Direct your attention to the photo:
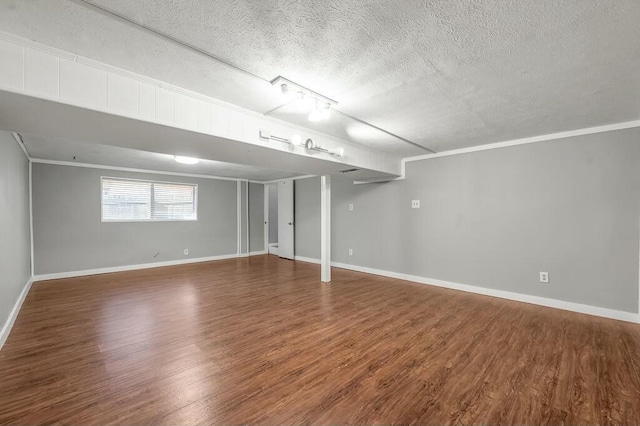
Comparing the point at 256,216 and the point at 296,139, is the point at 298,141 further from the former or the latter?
the point at 256,216

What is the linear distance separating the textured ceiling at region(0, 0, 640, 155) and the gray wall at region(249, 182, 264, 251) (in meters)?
5.60

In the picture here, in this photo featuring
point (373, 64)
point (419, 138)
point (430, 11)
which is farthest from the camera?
point (419, 138)

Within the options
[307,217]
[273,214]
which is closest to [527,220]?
[307,217]

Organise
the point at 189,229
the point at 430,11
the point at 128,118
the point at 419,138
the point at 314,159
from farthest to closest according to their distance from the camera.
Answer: the point at 189,229, the point at 419,138, the point at 314,159, the point at 128,118, the point at 430,11

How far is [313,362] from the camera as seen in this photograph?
2.22 m

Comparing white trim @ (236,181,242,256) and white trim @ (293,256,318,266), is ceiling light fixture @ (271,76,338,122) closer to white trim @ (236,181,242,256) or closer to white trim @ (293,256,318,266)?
white trim @ (293,256,318,266)

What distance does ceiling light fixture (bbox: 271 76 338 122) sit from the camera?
2.11 metres

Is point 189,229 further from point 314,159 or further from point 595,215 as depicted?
point 595,215

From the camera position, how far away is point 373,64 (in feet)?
6.20

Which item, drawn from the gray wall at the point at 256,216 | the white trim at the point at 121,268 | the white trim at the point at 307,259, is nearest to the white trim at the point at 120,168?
the gray wall at the point at 256,216

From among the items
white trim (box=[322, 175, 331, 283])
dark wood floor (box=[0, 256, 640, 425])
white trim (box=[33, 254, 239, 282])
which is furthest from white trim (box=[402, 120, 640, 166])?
white trim (box=[33, 254, 239, 282])

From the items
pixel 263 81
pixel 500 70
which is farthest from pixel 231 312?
pixel 500 70

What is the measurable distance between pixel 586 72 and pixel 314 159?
2.59m

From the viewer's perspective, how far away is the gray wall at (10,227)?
2.65m
